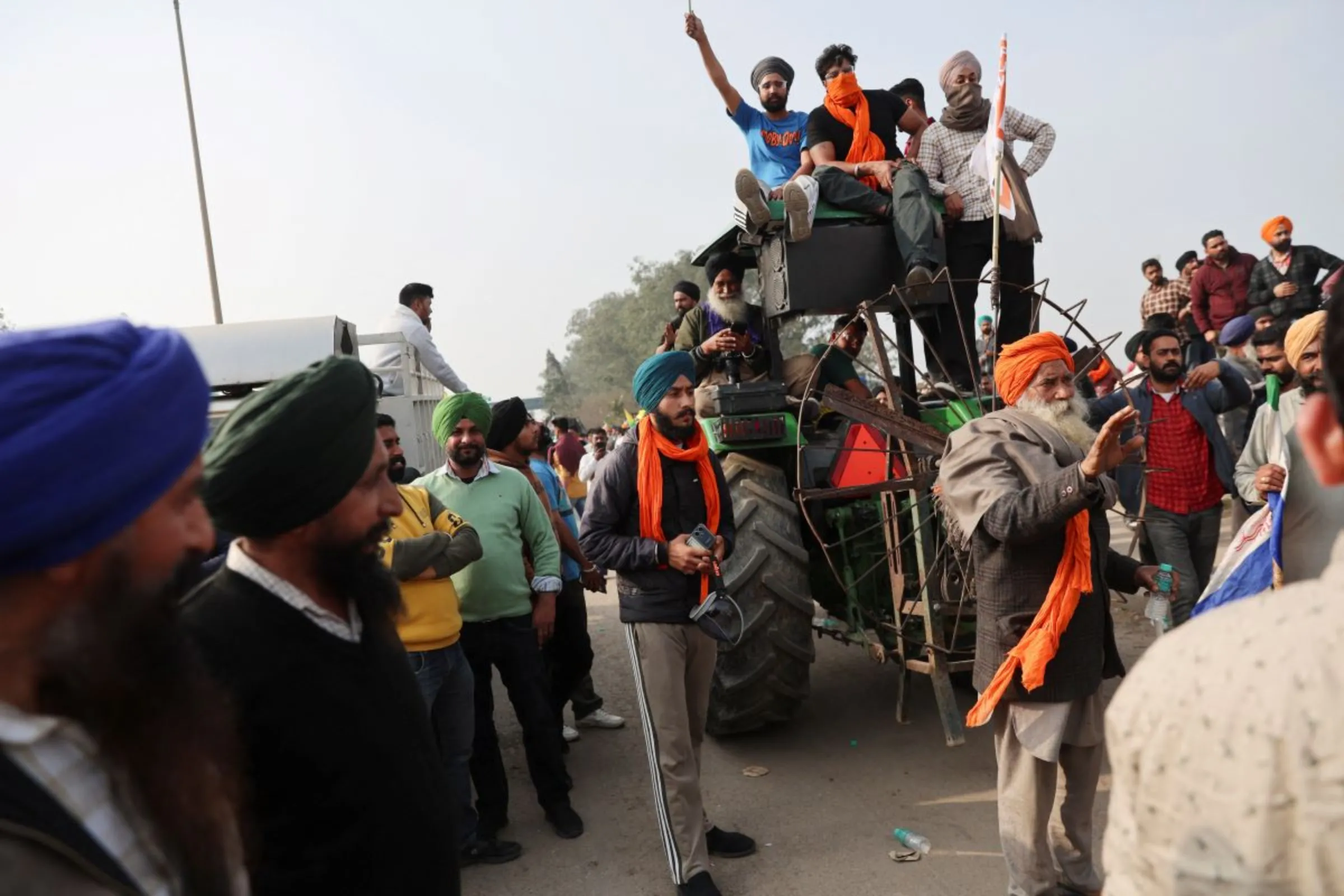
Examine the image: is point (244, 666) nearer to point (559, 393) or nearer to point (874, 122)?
point (874, 122)

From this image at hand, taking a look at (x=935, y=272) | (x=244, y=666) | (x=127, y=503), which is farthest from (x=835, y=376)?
(x=127, y=503)

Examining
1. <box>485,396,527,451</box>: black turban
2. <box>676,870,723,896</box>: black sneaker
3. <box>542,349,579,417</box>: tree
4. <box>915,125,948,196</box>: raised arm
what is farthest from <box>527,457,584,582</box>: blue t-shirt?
<box>542,349,579,417</box>: tree

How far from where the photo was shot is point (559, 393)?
6862 centimetres

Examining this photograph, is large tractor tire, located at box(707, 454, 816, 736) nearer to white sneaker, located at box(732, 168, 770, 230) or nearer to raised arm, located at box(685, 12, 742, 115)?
white sneaker, located at box(732, 168, 770, 230)

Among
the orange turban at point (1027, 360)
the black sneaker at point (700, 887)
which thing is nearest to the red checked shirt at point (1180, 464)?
the orange turban at point (1027, 360)

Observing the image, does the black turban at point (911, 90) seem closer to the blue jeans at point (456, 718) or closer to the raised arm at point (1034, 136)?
the raised arm at point (1034, 136)

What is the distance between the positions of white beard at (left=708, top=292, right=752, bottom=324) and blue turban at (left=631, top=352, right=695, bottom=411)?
1.58 m

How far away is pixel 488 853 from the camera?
157 inches

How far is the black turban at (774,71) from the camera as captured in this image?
20.3ft

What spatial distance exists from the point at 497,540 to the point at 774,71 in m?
3.78

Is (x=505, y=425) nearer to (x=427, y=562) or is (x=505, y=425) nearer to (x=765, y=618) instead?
(x=427, y=562)

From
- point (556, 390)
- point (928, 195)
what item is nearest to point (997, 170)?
point (928, 195)

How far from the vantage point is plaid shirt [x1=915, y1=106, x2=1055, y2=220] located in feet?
15.6

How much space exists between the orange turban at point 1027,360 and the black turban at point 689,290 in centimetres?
387
